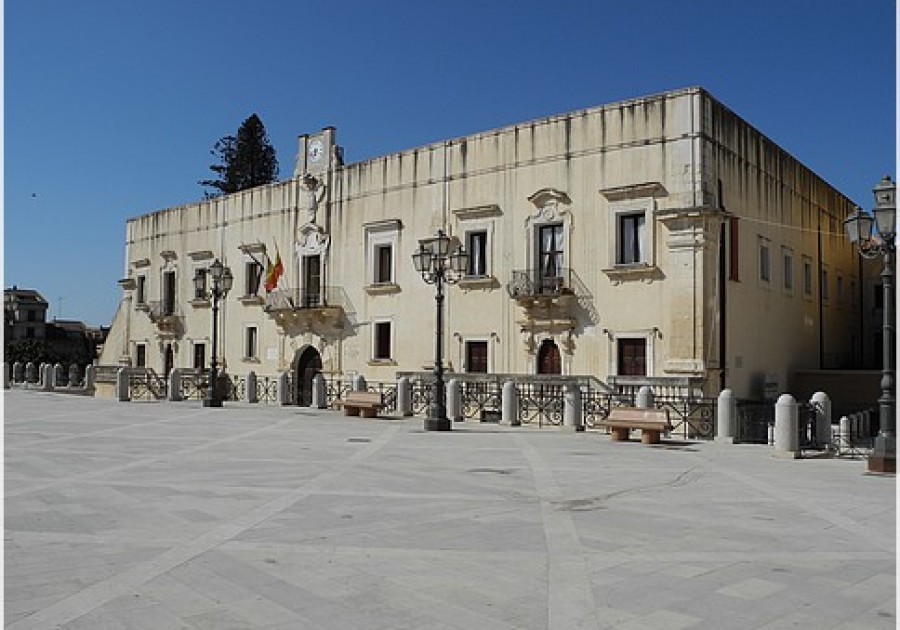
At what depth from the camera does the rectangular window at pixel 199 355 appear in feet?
122

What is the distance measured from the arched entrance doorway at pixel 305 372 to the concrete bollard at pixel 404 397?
8900 millimetres

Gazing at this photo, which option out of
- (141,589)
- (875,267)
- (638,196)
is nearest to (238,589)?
(141,589)

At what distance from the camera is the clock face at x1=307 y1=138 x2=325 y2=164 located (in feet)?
108

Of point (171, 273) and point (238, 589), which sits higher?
point (171, 273)

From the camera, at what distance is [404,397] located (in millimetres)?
24266

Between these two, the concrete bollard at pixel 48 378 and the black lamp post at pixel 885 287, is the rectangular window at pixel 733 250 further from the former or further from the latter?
the concrete bollard at pixel 48 378

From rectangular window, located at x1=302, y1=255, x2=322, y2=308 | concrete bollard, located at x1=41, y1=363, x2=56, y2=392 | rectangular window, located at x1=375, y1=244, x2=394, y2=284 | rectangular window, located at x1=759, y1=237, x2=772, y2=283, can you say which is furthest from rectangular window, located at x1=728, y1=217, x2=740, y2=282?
concrete bollard, located at x1=41, y1=363, x2=56, y2=392

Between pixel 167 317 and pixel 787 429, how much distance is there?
31195 mm

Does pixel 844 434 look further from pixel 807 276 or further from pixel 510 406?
pixel 807 276

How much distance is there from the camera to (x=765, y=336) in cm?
2580

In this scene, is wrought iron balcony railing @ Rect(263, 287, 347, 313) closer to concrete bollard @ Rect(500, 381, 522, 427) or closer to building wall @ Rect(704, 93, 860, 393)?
concrete bollard @ Rect(500, 381, 522, 427)

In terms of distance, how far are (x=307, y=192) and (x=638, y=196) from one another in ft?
49.2

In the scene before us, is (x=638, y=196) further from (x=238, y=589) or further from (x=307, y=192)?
(x=238, y=589)

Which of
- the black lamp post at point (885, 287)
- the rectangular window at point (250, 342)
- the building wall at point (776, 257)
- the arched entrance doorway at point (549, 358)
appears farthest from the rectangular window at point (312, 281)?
the black lamp post at point (885, 287)
